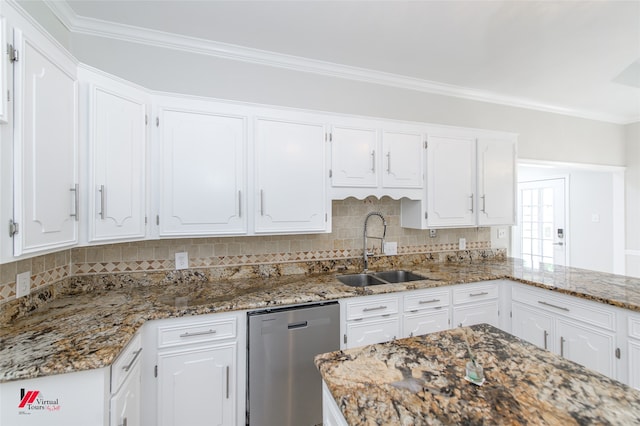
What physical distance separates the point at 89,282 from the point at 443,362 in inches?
88.1

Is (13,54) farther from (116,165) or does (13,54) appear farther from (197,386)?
(197,386)

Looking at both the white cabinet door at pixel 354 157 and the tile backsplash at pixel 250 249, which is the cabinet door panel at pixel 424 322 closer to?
the tile backsplash at pixel 250 249

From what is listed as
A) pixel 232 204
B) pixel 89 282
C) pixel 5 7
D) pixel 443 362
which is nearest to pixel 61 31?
pixel 5 7

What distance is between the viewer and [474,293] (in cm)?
232

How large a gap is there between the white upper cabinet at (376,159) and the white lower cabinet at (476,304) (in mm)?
891

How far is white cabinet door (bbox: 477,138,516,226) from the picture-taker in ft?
8.91

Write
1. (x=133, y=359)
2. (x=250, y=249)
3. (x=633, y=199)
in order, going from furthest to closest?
1. (x=633, y=199)
2. (x=250, y=249)
3. (x=133, y=359)

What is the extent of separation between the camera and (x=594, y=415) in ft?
2.40

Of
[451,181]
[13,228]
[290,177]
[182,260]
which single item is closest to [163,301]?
[182,260]

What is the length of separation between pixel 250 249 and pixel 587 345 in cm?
250

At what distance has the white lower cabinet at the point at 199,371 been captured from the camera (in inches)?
61.2

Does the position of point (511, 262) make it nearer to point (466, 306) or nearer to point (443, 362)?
point (466, 306)

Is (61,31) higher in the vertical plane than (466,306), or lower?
higher

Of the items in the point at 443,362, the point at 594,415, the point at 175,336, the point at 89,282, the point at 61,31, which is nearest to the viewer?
the point at 594,415
